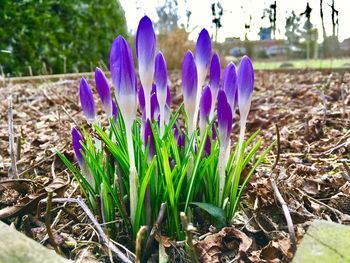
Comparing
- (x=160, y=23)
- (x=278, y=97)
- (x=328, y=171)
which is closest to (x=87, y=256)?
(x=328, y=171)

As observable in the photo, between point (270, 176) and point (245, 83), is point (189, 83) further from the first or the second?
point (270, 176)

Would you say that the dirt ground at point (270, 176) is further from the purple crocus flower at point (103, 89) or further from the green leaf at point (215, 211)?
the purple crocus flower at point (103, 89)

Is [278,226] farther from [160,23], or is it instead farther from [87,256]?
[160,23]

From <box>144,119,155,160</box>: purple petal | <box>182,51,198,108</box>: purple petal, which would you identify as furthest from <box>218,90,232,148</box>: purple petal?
<box>144,119,155,160</box>: purple petal

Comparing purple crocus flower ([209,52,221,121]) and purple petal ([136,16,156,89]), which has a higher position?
purple petal ([136,16,156,89])

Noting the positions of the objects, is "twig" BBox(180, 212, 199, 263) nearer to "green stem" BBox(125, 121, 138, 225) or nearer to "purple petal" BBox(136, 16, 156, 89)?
"green stem" BBox(125, 121, 138, 225)

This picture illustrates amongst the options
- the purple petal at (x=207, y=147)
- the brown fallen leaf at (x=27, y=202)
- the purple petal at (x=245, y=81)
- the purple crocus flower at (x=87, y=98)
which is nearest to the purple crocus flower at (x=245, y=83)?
the purple petal at (x=245, y=81)
